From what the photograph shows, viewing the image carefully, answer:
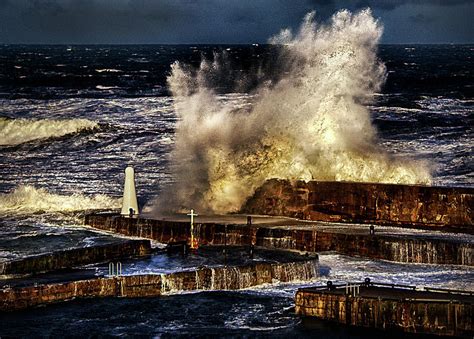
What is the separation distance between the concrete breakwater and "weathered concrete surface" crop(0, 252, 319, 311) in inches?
85.0

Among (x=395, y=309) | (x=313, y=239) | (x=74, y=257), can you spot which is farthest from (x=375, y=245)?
(x=74, y=257)

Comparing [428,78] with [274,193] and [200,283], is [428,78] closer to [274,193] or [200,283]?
[274,193]

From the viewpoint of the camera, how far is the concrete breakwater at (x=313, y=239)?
23.2 metres

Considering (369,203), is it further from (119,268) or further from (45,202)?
(45,202)

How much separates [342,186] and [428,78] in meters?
78.8

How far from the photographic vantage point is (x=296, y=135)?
3098 centimetres

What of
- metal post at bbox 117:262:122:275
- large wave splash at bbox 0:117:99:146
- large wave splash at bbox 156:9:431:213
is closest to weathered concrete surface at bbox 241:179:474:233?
large wave splash at bbox 156:9:431:213

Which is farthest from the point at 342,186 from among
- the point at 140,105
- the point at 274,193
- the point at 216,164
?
the point at 140,105

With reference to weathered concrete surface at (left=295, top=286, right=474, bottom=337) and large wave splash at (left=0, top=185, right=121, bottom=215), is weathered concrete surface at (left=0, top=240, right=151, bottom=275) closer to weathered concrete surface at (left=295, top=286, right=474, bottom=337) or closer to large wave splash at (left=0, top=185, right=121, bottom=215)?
weathered concrete surface at (left=295, top=286, right=474, bottom=337)

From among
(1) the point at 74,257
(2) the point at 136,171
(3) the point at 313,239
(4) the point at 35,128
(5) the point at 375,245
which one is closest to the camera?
(1) the point at 74,257

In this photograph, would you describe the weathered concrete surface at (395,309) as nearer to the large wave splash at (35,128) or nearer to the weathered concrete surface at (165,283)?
the weathered concrete surface at (165,283)

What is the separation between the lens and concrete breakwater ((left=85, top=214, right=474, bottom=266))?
915 inches

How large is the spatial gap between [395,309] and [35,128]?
40.0 meters

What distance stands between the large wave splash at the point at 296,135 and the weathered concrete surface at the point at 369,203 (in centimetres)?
104
